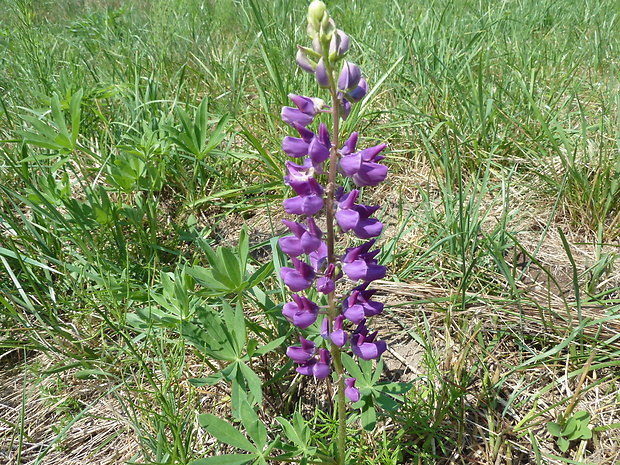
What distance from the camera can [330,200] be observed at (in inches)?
51.1

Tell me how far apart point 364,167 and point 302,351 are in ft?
1.91

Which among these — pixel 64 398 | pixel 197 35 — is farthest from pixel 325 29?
pixel 197 35

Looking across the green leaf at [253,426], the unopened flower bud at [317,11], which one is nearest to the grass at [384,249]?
the green leaf at [253,426]

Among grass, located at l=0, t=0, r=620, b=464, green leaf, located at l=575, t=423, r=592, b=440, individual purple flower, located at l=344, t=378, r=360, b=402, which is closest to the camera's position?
individual purple flower, located at l=344, t=378, r=360, b=402

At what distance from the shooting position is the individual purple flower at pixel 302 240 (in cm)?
129

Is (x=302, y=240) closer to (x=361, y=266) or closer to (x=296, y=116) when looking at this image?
(x=361, y=266)

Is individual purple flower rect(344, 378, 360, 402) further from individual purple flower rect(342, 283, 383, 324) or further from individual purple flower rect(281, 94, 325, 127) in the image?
individual purple flower rect(281, 94, 325, 127)

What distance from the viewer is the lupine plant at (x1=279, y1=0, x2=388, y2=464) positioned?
1213 mm

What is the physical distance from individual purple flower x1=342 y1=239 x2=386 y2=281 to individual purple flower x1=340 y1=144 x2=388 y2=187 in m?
0.18

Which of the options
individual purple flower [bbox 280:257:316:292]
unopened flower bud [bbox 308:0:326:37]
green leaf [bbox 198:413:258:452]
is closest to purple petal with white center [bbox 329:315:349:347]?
individual purple flower [bbox 280:257:316:292]

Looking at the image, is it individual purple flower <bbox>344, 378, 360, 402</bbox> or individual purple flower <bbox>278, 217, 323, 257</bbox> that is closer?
individual purple flower <bbox>278, 217, 323, 257</bbox>

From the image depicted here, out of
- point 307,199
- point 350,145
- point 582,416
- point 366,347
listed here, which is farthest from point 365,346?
point 582,416

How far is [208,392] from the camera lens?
1828 mm

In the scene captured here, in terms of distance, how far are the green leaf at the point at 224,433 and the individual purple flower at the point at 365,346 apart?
408 mm
